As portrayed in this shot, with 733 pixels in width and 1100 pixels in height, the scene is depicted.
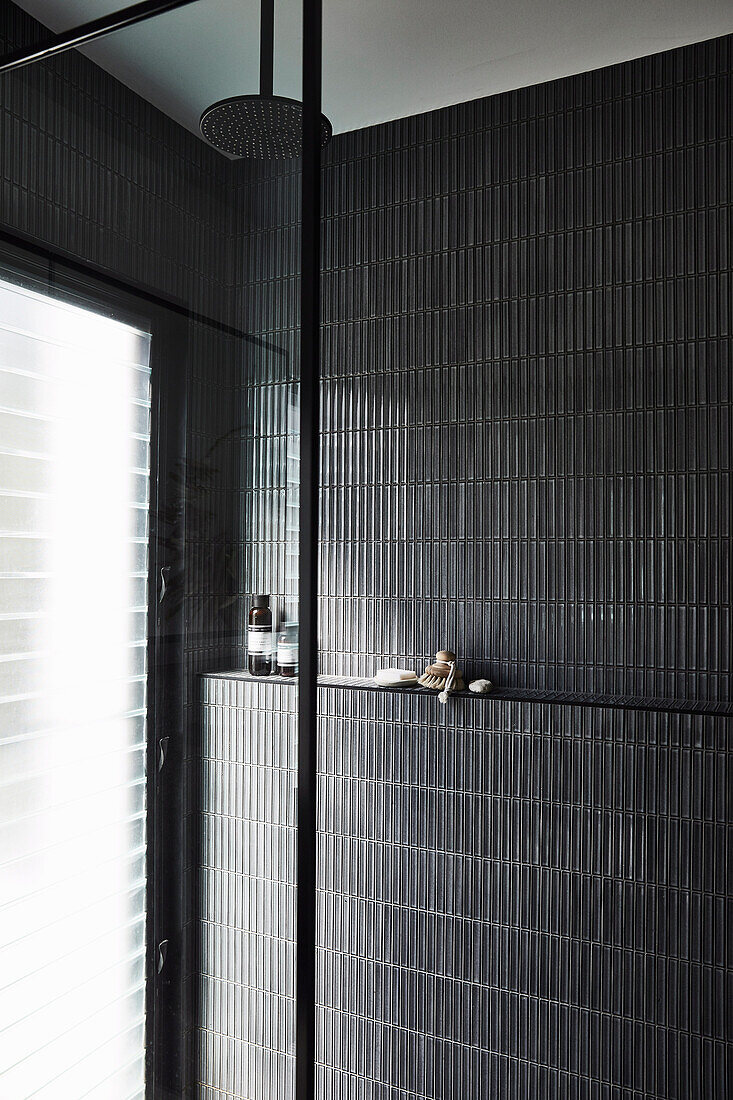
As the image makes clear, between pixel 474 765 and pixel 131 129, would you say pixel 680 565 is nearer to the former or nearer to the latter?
pixel 474 765

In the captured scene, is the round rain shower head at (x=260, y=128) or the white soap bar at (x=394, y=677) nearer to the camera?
the round rain shower head at (x=260, y=128)

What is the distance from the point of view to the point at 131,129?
0.80 m

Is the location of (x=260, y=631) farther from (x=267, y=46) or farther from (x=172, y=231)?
(x=267, y=46)

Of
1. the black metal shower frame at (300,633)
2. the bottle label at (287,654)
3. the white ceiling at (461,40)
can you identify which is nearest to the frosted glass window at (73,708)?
the black metal shower frame at (300,633)

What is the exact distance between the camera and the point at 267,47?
765mm

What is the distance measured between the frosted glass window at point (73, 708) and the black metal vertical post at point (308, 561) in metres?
0.15

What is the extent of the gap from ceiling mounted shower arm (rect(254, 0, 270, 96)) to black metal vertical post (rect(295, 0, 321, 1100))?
0.03 meters

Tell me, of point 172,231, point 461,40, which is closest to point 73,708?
point 172,231

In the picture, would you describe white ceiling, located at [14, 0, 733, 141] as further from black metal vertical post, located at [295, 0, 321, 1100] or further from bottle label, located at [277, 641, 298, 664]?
bottle label, located at [277, 641, 298, 664]

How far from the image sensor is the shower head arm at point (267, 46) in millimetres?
762

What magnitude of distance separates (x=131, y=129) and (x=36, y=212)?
126 mm

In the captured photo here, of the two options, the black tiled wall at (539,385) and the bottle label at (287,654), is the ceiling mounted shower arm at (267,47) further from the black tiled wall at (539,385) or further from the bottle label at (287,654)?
the black tiled wall at (539,385)

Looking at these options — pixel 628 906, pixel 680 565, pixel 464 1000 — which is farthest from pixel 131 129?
pixel 464 1000

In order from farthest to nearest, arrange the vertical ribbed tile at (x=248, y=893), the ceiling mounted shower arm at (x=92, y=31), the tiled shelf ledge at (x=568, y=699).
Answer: the tiled shelf ledge at (x=568, y=699), the ceiling mounted shower arm at (x=92, y=31), the vertical ribbed tile at (x=248, y=893)
